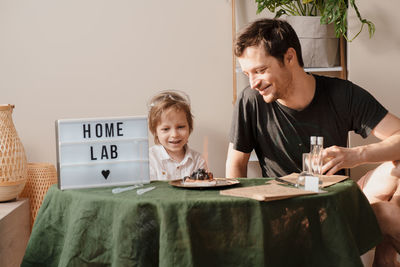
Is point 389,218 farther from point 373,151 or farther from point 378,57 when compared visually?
point 378,57

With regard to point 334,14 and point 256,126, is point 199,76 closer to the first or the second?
point 256,126

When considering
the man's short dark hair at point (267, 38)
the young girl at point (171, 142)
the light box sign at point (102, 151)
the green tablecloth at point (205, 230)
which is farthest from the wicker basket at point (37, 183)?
the man's short dark hair at point (267, 38)

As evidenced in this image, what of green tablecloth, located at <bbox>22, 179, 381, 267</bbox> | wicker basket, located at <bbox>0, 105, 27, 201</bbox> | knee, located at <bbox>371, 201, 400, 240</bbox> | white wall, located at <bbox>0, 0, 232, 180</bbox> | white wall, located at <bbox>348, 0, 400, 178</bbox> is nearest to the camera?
green tablecloth, located at <bbox>22, 179, 381, 267</bbox>

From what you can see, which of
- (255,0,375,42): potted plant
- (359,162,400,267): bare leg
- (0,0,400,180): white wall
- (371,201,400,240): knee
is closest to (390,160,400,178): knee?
(359,162,400,267): bare leg

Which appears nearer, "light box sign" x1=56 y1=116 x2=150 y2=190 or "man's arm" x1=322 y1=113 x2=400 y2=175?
"light box sign" x1=56 y1=116 x2=150 y2=190

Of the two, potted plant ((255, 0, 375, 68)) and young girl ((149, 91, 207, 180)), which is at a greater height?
potted plant ((255, 0, 375, 68))

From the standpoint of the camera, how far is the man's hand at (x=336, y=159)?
5.31 feet

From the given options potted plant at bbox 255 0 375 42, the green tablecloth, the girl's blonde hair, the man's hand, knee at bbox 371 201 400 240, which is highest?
potted plant at bbox 255 0 375 42

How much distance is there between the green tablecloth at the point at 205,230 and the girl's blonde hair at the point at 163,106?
1.08m

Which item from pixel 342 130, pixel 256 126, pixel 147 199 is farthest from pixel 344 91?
pixel 147 199

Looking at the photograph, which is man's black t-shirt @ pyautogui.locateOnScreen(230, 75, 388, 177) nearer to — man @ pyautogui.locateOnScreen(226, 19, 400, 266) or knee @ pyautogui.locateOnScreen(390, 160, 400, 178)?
man @ pyautogui.locateOnScreen(226, 19, 400, 266)

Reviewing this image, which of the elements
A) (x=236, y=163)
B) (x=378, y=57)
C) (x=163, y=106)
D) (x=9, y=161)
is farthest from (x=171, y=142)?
(x=378, y=57)

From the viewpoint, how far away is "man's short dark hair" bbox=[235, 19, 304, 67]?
2.01 m

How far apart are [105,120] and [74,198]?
0.29 m
